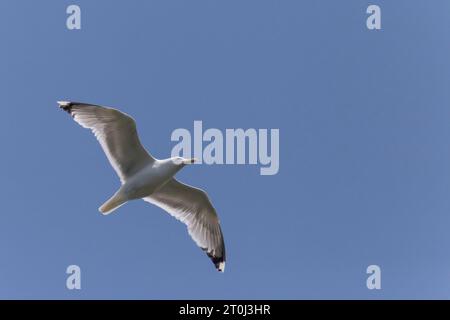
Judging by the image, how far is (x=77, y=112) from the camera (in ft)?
29.9

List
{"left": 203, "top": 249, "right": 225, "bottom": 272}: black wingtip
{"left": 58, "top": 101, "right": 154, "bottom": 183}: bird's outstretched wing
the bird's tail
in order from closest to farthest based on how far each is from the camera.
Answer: {"left": 58, "top": 101, "right": 154, "bottom": 183}: bird's outstretched wing → the bird's tail → {"left": 203, "top": 249, "right": 225, "bottom": 272}: black wingtip

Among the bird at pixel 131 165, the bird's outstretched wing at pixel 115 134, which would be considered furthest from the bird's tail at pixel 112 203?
the bird's outstretched wing at pixel 115 134

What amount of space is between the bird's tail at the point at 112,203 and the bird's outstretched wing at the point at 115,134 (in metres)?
0.24

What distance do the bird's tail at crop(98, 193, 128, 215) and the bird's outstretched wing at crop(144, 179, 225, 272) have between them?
694 millimetres

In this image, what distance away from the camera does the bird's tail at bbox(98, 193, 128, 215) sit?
9.19 m

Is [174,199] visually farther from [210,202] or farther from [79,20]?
[79,20]

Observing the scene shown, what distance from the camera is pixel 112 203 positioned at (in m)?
9.20

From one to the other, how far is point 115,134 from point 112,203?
2.39 feet

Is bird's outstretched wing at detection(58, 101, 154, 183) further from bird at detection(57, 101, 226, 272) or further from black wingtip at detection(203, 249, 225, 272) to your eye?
black wingtip at detection(203, 249, 225, 272)

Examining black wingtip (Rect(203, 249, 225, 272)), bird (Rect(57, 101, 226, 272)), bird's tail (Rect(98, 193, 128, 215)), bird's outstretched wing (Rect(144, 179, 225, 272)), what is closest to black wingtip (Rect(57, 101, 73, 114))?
bird (Rect(57, 101, 226, 272))

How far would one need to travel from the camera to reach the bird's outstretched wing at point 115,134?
9.06m

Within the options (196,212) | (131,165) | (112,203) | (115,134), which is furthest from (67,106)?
(196,212)

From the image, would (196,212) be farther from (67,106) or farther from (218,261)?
(67,106)

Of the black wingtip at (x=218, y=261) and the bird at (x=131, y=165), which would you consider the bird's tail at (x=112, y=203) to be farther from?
the black wingtip at (x=218, y=261)
